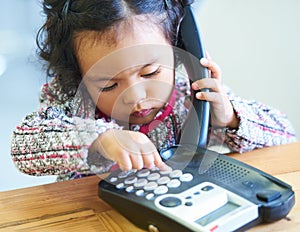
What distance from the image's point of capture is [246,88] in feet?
4.38

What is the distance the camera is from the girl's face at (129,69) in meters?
0.63

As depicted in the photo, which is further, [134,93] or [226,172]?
[134,93]

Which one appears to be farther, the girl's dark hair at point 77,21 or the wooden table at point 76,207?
the girl's dark hair at point 77,21

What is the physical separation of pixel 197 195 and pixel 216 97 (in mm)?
240

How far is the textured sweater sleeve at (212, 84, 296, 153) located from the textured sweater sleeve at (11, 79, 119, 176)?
0.17 m

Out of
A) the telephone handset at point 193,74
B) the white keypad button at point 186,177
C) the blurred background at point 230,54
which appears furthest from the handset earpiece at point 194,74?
the blurred background at point 230,54

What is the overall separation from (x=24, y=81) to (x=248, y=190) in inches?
32.9

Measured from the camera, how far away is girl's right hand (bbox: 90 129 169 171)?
20.7 inches

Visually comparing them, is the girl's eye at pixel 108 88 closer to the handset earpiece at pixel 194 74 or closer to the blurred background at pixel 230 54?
the handset earpiece at pixel 194 74

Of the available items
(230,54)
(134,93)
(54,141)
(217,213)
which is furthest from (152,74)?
(230,54)

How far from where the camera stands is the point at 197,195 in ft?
1.52

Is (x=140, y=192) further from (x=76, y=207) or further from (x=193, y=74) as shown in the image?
(x=193, y=74)

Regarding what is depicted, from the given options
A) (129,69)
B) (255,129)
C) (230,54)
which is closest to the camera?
(129,69)

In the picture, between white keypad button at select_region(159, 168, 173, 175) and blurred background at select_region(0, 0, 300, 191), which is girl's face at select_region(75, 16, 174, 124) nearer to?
white keypad button at select_region(159, 168, 173, 175)
